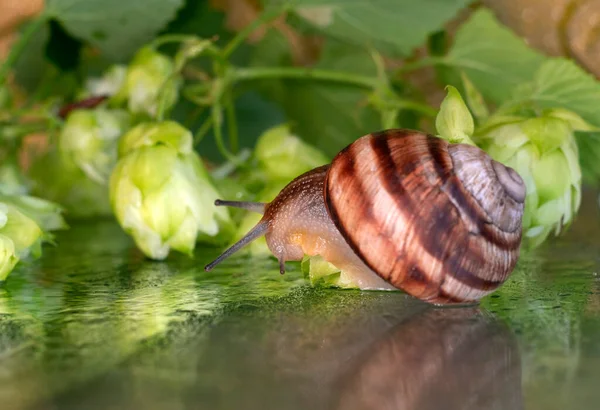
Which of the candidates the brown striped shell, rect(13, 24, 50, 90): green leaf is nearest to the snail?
the brown striped shell

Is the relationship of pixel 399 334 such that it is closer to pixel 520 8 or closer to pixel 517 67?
pixel 517 67

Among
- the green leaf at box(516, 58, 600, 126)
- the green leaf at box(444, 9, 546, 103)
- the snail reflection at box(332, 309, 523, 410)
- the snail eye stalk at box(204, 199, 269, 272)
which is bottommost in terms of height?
the snail reflection at box(332, 309, 523, 410)

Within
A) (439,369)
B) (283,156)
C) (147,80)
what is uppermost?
(147,80)

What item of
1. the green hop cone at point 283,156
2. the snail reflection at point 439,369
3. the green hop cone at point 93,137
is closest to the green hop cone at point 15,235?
the green hop cone at point 93,137

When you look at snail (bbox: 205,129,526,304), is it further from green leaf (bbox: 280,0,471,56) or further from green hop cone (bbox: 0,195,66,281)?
green leaf (bbox: 280,0,471,56)

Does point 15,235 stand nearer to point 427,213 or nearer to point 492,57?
point 427,213

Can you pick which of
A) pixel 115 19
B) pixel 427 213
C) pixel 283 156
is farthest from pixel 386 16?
pixel 427 213
